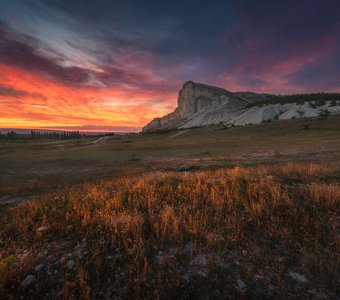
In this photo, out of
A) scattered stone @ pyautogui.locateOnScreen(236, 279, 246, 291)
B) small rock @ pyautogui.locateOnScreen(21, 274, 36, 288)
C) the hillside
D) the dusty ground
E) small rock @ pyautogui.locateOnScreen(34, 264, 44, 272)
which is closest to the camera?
scattered stone @ pyautogui.locateOnScreen(236, 279, 246, 291)

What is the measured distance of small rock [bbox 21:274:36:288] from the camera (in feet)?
9.79

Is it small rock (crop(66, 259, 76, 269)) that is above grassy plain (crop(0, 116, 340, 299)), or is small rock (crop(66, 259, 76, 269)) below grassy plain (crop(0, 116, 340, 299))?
below

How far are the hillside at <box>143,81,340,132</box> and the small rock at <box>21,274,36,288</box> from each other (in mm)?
76089

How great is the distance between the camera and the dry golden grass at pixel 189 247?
2.86 meters

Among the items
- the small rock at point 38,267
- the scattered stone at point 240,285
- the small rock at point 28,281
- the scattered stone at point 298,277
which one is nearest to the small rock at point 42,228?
the small rock at point 38,267

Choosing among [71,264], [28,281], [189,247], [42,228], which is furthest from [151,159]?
[28,281]

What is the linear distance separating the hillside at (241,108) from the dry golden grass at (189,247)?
2822 inches

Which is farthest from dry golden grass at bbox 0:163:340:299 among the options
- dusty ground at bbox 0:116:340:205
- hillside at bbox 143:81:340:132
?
hillside at bbox 143:81:340:132

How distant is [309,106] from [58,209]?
9131cm

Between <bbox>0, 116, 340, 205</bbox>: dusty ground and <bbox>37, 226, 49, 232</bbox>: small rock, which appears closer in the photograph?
<bbox>37, 226, 49, 232</bbox>: small rock

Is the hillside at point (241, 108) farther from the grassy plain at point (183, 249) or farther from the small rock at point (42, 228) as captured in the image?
the small rock at point (42, 228)

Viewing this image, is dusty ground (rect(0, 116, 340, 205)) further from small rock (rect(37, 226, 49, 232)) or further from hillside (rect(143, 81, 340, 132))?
hillside (rect(143, 81, 340, 132))

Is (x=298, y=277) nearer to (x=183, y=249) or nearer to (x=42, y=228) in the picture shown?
(x=183, y=249)

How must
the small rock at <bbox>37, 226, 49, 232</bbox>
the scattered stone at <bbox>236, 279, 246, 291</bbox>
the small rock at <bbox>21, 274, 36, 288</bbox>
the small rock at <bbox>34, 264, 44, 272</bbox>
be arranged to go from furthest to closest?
the small rock at <bbox>37, 226, 49, 232</bbox> < the small rock at <bbox>34, 264, 44, 272</bbox> < the small rock at <bbox>21, 274, 36, 288</bbox> < the scattered stone at <bbox>236, 279, 246, 291</bbox>
